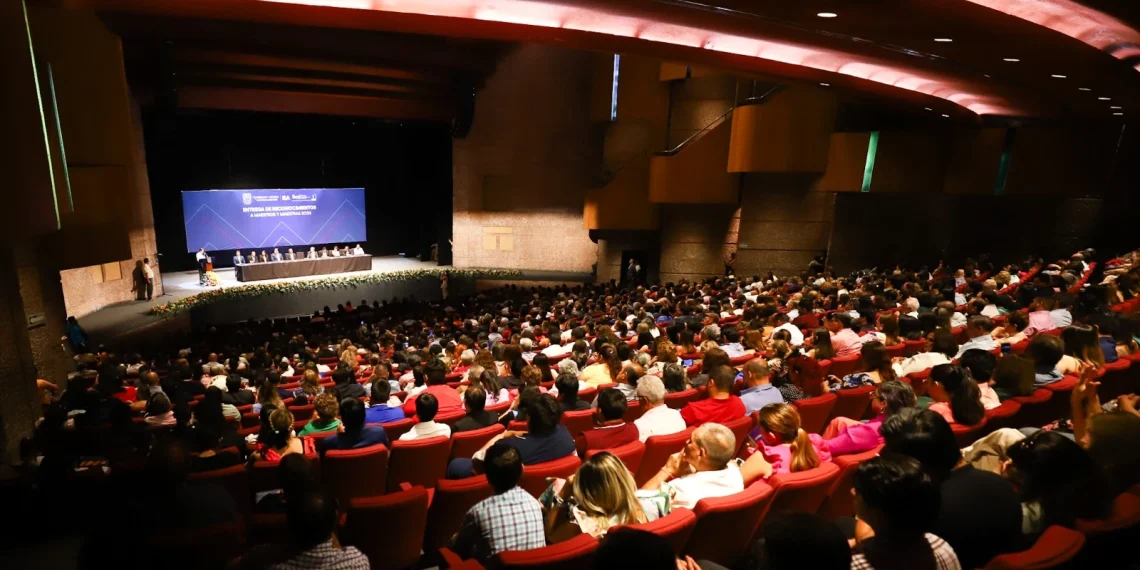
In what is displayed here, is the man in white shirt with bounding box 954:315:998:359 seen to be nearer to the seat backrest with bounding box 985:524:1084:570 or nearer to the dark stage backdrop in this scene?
the seat backrest with bounding box 985:524:1084:570

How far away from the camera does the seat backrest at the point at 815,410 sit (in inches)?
143

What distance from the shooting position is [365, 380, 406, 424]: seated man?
4227mm

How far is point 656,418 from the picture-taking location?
11.6 feet

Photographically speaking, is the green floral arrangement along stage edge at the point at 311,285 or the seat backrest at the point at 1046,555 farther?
the green floral arrangement along stage edge at the point at 311,285

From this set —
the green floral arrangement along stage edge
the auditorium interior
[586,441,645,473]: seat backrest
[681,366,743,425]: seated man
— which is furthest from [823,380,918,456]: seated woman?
the green floral arrangement along stage edge

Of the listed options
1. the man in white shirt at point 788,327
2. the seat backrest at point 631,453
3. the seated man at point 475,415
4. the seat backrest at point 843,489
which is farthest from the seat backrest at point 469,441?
the man in white shirt at point 788,327

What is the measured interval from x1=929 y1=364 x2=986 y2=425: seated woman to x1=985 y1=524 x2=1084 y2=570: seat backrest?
122 centimetres

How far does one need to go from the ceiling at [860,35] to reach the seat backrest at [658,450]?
13.8 feet

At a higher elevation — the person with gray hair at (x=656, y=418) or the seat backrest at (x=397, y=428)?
the person with gray hair at (x=656, y=418)

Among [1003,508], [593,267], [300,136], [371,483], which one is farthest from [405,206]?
[1003,508]

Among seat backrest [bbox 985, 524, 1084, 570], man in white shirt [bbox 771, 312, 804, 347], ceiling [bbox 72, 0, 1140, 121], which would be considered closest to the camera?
seat backrest [bbox 985, 524, 1084, 570]

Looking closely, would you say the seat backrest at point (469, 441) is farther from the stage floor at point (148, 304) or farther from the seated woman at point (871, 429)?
the stage floor at point (148, 304)

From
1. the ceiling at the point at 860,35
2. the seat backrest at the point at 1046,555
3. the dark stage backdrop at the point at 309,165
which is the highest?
the ceiling at the point at 860,35

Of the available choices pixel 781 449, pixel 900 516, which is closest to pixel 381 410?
pixel 781 449
